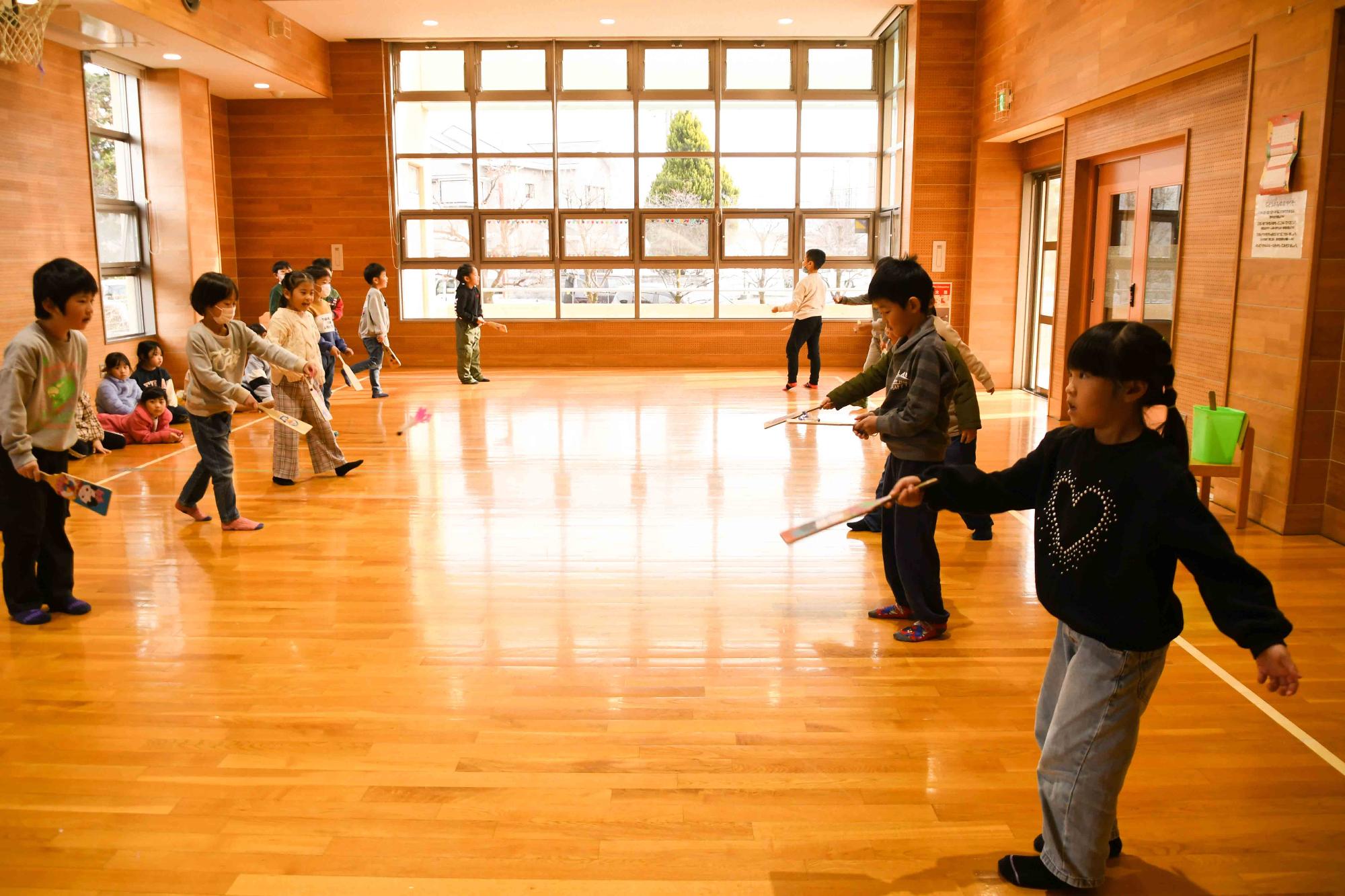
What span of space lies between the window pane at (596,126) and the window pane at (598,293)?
157 cm

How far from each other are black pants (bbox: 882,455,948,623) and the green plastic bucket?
8.16 feet

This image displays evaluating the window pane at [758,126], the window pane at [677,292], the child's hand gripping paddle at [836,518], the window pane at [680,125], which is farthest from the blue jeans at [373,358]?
the child's hand gripping paddle at [836,518]

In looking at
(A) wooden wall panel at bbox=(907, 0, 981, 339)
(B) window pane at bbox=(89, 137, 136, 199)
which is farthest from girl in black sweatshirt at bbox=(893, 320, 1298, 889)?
(B) window pane at bbox=(89, 137, 136, 199)

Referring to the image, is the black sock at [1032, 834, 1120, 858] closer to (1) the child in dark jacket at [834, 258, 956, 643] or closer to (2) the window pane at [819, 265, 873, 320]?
(1) the child in dark jacket at [834, 258, 956, 643]

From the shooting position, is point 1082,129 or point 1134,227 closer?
point 1134,227

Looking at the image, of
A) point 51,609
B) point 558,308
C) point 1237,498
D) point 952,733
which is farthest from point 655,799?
point 558,308

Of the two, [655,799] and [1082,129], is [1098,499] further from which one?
[1082,129]

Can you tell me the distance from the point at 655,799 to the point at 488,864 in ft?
1.65

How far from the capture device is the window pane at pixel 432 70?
517 inches

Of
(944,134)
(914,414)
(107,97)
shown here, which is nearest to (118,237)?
(107,97)

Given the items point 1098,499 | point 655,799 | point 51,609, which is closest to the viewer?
point 1098,499

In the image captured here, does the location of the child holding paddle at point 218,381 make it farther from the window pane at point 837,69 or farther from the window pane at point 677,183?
the window pane at point 837,69

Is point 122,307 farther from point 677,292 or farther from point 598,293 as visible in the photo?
point 677,292

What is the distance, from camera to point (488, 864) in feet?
8.14
